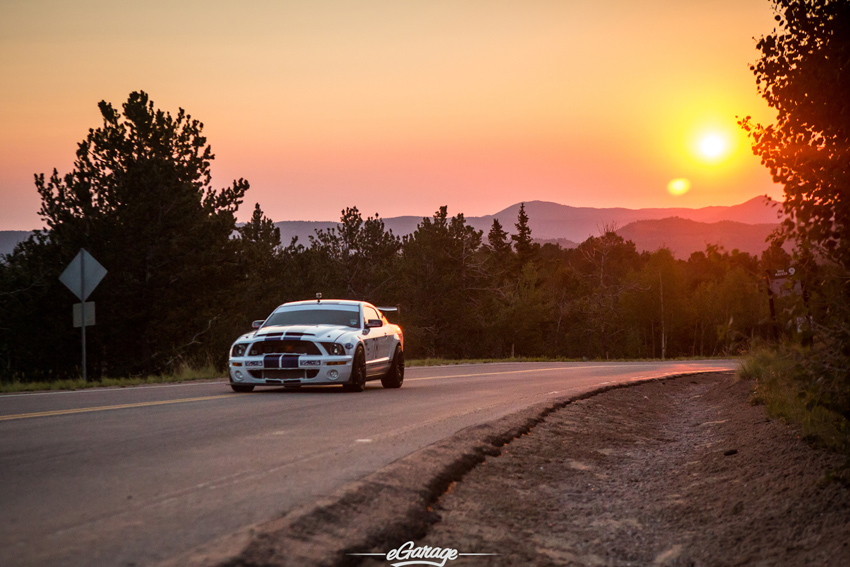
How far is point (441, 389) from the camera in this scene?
16.8m

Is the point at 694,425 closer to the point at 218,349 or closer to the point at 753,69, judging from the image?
the point at 753,69

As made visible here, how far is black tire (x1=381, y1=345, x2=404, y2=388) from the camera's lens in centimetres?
1702

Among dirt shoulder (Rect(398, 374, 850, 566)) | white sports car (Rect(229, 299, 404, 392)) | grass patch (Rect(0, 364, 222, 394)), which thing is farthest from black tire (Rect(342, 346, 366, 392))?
grass patch (Rect(0, 364, 222, 394))

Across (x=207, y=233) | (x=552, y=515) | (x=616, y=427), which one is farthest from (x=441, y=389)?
(x=207, y=233)

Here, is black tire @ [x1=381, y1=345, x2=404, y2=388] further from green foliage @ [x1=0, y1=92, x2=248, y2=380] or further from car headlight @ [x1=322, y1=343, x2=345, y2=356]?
green foliage @ [x1=0, y1=92, x2=248, y2=380]

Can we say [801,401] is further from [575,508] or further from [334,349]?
[334,349]

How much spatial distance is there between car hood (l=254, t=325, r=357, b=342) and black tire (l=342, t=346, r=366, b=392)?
461mm

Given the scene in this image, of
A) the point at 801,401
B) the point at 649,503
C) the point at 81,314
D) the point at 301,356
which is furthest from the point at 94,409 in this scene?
the point at 81,314

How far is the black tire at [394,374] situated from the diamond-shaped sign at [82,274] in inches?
294

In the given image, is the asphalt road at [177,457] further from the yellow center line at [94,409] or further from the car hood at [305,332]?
the car hood at [305,332]

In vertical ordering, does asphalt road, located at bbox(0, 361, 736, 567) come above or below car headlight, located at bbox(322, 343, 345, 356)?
below

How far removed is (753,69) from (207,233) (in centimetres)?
2723

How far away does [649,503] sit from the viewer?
7324 mm

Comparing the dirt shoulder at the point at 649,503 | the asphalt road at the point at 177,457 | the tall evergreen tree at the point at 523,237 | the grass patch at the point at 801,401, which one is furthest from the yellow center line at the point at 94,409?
the tall evergreen tree at the point at 523,237
